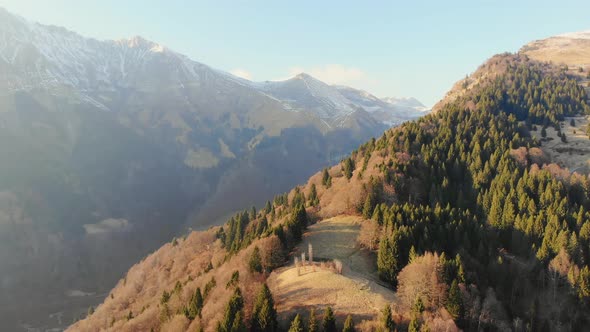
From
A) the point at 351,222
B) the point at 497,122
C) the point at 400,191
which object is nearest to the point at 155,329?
the point at 351,222

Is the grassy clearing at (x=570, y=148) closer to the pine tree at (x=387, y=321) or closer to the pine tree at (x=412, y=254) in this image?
the pine tree at (x=412, y=254)

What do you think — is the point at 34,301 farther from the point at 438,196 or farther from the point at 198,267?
the point at 438,196

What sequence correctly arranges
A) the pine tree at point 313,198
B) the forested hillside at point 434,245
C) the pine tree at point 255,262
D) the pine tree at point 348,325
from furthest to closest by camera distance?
the pine tree at point 313,198, the pine tree at point 255,262, the forested hillside at point 434,245, the pine tree at point 348,325

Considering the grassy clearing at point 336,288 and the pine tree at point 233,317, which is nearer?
the pine tree at point 233,317

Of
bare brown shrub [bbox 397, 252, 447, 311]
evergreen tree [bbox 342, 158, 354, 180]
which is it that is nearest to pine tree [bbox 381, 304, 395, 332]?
bare brown shrub [bbox 397, 252, 447, 311]

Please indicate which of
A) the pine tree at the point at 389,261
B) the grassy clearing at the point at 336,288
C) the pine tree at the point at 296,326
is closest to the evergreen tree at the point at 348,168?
the grassy clearing at the point at 336,288

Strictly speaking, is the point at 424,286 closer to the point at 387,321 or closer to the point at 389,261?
the point at 389,261

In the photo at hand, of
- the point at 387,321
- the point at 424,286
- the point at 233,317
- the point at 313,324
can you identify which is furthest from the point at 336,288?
the point at 233,317
